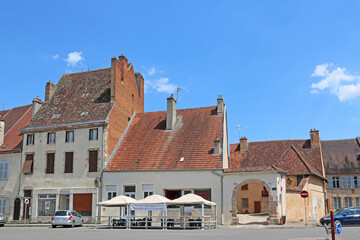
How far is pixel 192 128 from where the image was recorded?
32.7 meters

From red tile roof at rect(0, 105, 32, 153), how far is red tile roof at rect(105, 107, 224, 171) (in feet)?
32.9

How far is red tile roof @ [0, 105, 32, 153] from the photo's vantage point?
35.4m

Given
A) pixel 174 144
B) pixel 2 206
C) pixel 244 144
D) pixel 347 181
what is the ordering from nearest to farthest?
pixel 174 144 < pixel 2 206 < pixel 244 144 < pixel 347 181

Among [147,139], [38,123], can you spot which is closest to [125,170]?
[147,139]

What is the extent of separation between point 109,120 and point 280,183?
14.2 metres

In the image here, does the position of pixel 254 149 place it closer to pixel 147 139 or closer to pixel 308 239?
pixel 147 139

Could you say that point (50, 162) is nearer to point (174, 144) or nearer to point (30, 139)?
point (30, 139)

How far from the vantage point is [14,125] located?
38.1 metres

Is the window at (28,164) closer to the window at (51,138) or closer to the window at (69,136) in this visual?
the window at (51,138)

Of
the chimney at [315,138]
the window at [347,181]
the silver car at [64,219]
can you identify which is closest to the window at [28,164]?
the silver car at [64,219]

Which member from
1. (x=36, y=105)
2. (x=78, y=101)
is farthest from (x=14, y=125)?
(x=78, y=101)

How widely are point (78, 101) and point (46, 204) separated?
9325 millimetres

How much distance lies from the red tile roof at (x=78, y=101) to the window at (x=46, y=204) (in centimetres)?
611

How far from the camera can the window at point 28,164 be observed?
1314 inches
